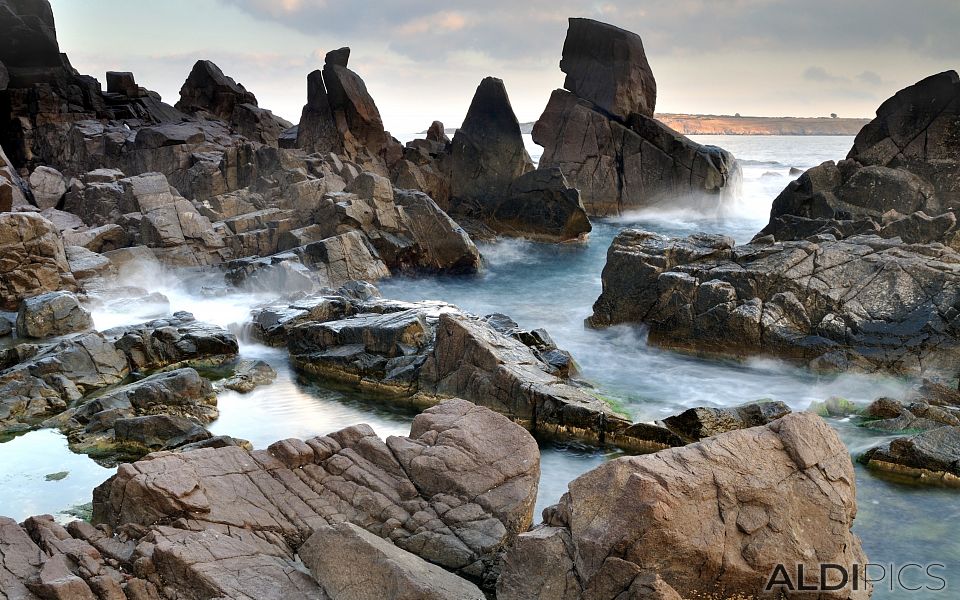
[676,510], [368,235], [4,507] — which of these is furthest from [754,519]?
[368,235]

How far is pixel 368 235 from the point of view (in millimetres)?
24172

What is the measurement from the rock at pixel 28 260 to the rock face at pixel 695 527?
1504 centimetres

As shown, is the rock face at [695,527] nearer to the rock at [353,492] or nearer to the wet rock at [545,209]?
the rock at [353,492]

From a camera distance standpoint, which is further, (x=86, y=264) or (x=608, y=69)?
(x=608, y=69)

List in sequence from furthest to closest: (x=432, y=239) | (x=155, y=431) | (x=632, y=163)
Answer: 1. (x=632, y=163)
2. (x=432, y=239)
3. (x=155, y=431)

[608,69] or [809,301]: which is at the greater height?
[608,69]

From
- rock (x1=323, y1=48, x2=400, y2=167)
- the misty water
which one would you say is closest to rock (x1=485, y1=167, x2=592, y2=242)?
the misty water

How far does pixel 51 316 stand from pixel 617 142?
27002 millimetres

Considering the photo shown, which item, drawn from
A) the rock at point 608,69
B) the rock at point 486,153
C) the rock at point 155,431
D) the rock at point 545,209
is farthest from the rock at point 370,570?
the rock at point 608,69

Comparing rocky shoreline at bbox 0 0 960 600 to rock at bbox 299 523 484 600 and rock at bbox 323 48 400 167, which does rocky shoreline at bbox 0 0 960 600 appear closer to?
rock at bbox 299 523 484 600

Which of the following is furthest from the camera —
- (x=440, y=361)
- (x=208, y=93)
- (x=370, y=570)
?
(x=208, y=93)

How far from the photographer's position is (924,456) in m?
10.6

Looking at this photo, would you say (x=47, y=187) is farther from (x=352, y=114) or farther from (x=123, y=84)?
(x=123, y=84)

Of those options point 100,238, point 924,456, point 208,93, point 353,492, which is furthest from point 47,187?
point 924,456
